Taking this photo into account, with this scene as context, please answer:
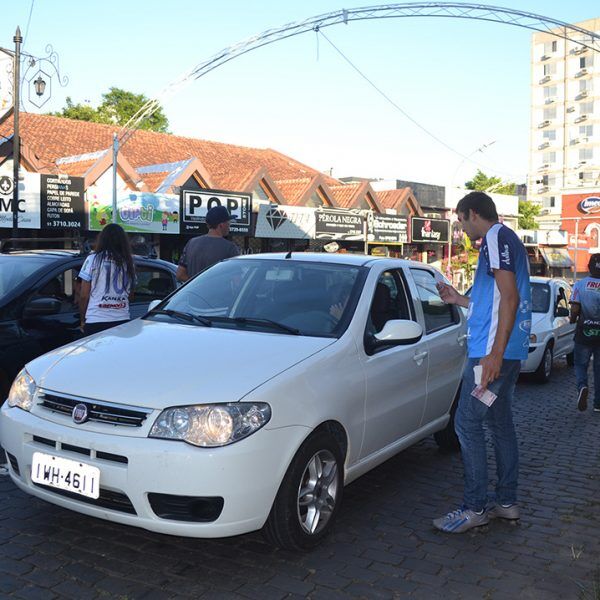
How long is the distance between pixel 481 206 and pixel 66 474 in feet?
9.00

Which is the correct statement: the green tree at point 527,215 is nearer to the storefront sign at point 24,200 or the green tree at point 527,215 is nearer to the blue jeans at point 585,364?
the storefront sign at point 24,200

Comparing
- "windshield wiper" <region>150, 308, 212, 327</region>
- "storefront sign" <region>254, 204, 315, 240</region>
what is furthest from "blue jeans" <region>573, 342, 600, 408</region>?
"storefront sign" <region>254, 204, 315, 240</region>

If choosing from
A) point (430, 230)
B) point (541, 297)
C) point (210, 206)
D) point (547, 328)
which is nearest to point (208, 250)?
point (547, 328)

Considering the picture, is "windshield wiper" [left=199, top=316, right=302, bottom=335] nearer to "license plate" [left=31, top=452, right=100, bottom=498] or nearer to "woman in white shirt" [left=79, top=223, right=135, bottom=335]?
"license plate" [left=31, top=452, right=100, bottom=498]

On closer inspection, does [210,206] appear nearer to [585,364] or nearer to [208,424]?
[585,364]

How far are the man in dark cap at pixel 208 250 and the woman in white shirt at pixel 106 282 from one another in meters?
0.92

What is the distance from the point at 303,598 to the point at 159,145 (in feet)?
93.3

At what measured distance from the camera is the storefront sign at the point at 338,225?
26578mm

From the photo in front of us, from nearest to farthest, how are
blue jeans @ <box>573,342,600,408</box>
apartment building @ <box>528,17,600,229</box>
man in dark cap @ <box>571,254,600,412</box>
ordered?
man in dark cap @ <box>571,254,600,412</box>
blue jeans @ <box>573,342,600,408</box>
apartment building @ <box>528,17,600,229</box>

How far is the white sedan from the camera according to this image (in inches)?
408

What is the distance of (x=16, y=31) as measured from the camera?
1606cm

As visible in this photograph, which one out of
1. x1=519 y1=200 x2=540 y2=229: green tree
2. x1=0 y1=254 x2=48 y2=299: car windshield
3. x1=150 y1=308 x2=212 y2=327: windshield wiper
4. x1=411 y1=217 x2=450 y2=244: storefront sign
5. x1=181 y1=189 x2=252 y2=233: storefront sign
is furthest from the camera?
x1=519 y1=200 x2=540 y2=229: green tree

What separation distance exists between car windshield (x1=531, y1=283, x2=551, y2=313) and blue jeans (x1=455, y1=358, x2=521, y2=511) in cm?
746

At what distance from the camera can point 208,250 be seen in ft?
22.1
